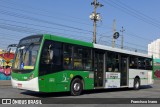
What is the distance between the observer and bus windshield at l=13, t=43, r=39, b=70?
1401 cm

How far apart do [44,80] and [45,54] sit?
4.17ft

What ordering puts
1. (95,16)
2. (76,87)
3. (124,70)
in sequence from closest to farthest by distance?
1. (76,87)
2. (124,70)
3. (95,16)

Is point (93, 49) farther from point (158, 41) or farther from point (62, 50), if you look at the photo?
point (158, 41)

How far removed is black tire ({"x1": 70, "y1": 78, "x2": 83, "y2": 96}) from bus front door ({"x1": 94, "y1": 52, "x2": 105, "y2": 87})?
68.1 inches

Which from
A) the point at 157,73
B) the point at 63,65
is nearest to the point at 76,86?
the point at 63,65

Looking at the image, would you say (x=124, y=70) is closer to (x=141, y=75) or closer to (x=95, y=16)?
(x=141, y=75)

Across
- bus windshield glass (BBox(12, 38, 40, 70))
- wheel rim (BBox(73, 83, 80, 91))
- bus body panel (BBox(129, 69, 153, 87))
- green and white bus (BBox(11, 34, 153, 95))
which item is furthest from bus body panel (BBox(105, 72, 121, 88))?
bus windshield glass (BBox(12, 38, 40, 70))

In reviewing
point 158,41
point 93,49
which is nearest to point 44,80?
point 93,49

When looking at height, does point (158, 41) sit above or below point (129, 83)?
above

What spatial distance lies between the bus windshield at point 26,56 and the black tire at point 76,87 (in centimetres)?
294

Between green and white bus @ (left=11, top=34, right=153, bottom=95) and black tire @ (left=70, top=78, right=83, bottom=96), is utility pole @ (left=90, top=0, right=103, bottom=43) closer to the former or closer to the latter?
green and white bus @ (left=11, top=34, right=153, bottom=95)

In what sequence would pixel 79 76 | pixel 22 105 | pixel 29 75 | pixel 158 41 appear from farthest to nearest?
pixel 158 41, pixel 79 76, pixel 29 75, pixel 22 105

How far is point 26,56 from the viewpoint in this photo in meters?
14.4

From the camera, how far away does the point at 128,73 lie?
21.5 m
